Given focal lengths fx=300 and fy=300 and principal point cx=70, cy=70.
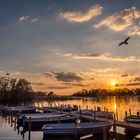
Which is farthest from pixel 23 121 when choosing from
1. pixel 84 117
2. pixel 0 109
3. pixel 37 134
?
pixel 0 109

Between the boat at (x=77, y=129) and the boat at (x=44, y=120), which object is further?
the boat at (x=44, y=120)

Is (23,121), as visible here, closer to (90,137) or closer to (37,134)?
(37,134)

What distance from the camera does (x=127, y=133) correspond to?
1495 inches

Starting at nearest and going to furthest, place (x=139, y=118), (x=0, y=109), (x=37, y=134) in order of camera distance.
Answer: (x=37, y=134) < (x=139, y=118) < (x=0, y=109)

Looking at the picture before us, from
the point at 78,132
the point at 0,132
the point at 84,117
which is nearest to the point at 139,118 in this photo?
the point at 84,117

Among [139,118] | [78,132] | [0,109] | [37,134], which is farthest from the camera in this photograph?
[0,109]

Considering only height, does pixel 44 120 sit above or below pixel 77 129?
above

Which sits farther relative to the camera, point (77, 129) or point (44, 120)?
point (44, 120)

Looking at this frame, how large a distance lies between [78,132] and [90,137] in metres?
2.94

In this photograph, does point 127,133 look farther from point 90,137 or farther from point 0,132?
point 0,132

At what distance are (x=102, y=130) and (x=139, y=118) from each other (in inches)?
538

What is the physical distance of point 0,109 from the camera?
3556 inches

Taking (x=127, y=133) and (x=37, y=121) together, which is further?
(x=37, y=121)

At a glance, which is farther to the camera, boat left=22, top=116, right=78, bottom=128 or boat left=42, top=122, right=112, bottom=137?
boat left=22, top=116, right=78, bottom=128
